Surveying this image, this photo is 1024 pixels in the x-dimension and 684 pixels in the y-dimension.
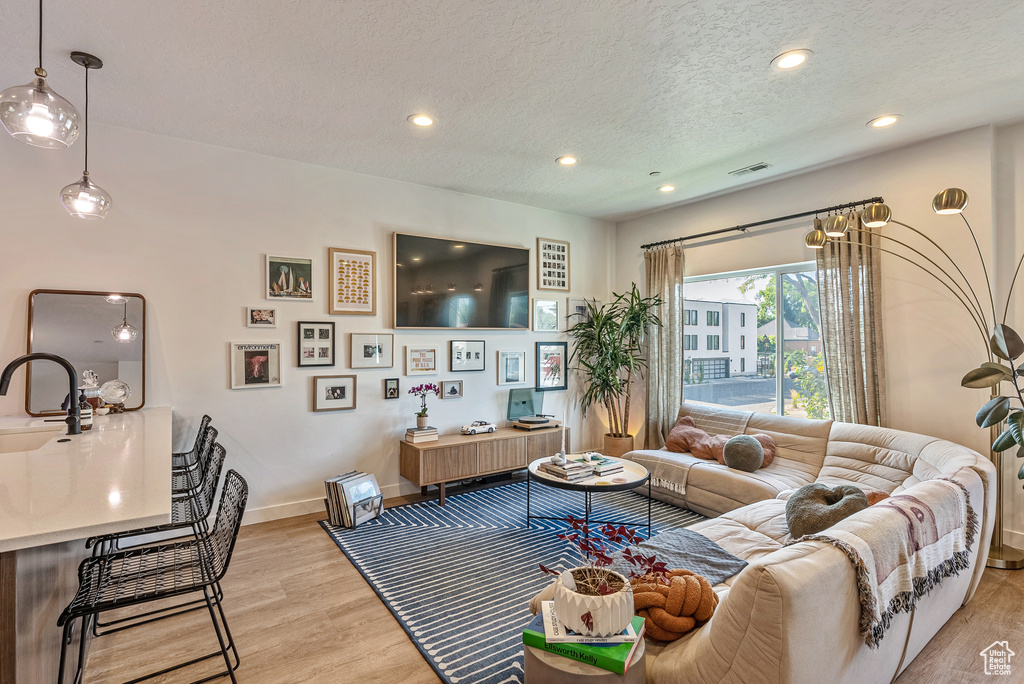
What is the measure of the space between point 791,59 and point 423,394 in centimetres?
359

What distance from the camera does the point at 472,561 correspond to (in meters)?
3.06

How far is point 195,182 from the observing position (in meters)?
3.49

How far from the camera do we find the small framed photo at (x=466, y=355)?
184 inches

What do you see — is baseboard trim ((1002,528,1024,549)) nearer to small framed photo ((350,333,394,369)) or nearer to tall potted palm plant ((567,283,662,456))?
tall potted palm plant ((567,283,662,456))

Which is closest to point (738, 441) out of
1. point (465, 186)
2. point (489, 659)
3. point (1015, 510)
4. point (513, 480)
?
point (1015, 510)

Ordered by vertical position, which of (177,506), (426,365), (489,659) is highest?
(426,365)

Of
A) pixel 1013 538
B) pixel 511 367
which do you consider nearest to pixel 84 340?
pixel 511 367

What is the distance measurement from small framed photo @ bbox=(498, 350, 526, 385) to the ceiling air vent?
263 cm

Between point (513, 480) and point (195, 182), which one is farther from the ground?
point (195, 182)

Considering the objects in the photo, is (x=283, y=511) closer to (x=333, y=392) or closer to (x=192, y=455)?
(x=192, y=455)

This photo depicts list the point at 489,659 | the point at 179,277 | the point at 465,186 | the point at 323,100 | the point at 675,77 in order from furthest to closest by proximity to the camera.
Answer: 1. the point at 465,186
2. the point at 179,277
3. the point at 323,100
4. the point at 675,77
5. the point at 489,659

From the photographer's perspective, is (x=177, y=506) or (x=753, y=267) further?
(x=753, y=267)

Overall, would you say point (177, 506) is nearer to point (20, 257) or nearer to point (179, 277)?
point (179, 277)

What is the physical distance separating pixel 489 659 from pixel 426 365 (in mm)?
2769
